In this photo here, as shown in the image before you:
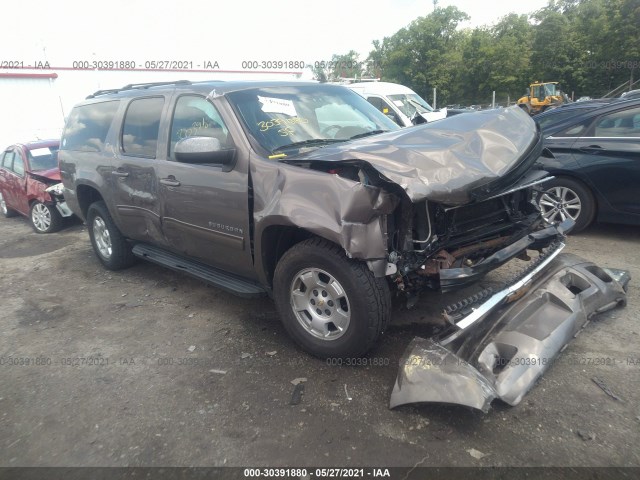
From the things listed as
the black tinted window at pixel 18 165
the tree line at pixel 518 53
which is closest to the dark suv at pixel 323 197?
the black tinted window at pixel 18 165

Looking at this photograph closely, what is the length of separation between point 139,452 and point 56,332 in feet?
6.92

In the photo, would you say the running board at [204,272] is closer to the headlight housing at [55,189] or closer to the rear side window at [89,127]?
the rear side window at [89,127]

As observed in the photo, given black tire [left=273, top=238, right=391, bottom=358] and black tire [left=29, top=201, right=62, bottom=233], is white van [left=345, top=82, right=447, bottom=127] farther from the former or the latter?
black tire [left=273, top=238, right=391, bottom=358]

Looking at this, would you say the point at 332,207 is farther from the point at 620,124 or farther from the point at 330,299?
the point at 620,124

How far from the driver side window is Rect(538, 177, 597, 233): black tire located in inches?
150

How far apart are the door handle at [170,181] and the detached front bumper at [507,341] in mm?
2359

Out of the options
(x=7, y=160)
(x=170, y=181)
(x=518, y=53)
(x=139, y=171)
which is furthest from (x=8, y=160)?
(x=518, y=53)

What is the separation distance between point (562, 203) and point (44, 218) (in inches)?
315

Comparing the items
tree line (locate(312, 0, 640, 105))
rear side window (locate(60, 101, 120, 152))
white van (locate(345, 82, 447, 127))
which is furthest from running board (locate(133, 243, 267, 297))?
tree line (locate(312, 0, 640, 105))

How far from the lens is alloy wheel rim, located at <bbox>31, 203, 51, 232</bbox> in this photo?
791 cm

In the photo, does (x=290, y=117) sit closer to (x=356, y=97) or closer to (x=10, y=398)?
(x=356, y=97)

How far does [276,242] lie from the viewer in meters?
3.42

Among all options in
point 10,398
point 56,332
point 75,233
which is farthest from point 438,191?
point 75,233

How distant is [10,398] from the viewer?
3207mm
